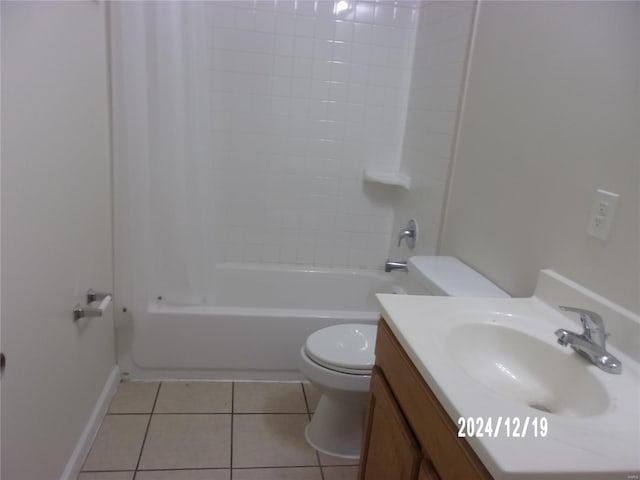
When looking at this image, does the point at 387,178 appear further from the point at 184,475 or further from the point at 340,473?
the point at 184,475

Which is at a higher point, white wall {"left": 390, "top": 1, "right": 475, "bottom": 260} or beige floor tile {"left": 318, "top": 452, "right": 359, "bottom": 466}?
white wall {"left": 390, "top": 1, "right": 475, "bottom": 260}

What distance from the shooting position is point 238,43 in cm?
230

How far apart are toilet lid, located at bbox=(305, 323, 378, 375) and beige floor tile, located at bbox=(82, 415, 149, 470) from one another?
745 millimetres

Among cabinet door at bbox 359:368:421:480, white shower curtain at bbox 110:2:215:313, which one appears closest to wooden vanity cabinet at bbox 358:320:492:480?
cabinet door at bbox 359:368:421:480

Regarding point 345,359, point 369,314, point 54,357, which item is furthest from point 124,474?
point 369,314

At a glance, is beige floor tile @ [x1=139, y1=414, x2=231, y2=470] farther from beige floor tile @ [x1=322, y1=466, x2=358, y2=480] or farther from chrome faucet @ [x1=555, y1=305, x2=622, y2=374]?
chrome faucet @ [x1=555, y1=305, x2=622, y2=374]

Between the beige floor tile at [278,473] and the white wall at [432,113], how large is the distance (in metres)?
1.05

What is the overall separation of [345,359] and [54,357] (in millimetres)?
955

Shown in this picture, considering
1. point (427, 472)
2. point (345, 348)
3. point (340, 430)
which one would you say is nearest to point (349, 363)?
point (345, 348)

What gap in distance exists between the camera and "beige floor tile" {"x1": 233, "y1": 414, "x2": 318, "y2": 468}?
5.56ft

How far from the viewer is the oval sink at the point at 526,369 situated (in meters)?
0.94

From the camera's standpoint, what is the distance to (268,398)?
207 cm

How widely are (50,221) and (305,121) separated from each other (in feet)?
4.87

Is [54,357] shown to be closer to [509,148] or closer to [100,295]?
[100,295]
